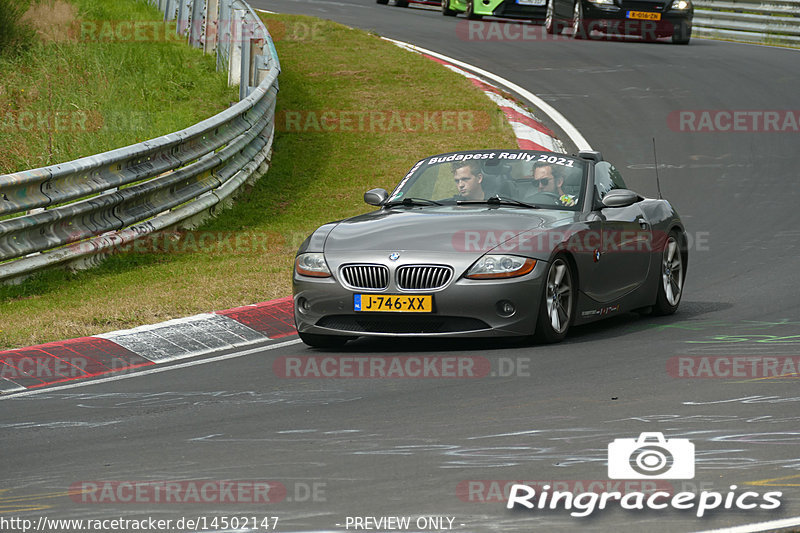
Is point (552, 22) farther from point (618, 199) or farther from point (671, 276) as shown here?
point (618, 199)

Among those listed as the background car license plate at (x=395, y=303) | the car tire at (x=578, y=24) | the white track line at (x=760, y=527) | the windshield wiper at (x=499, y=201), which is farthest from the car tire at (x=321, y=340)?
the car tire at (x=578, y=24)

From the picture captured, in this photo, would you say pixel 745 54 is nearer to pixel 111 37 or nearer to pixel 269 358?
pixel 111 37

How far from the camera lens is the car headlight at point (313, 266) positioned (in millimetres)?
9008

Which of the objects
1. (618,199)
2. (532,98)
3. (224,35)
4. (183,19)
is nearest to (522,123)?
(532,98)

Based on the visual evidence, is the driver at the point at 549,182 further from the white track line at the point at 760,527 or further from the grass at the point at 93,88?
the grass at the point at 93,88

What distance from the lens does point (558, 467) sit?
5.61m

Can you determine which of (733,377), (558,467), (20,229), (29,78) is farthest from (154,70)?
(558,467)

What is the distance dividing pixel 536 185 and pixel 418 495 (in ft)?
16.3

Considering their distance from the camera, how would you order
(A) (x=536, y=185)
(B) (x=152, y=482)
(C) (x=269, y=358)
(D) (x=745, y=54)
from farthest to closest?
(D) (x=745, y=54) → (A) (x=536, y=185) → (C) (x=269, y=358) → (B) (x=152, y=482)

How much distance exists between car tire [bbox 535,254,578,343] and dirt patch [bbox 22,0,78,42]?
1422 centimetres

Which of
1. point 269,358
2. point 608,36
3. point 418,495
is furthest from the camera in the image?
point 608,36

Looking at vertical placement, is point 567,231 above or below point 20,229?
above

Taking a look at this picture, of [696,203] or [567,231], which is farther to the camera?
[696,203]

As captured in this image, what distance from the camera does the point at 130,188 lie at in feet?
41.7
